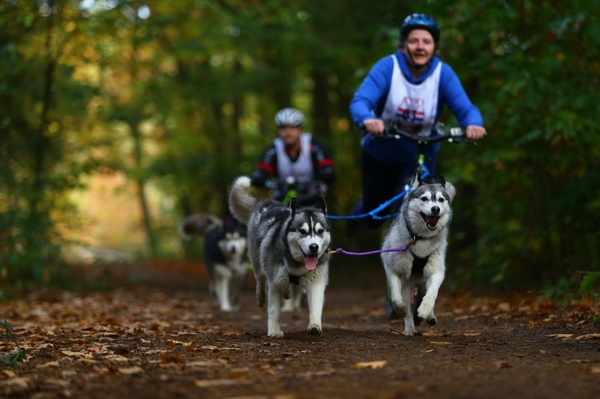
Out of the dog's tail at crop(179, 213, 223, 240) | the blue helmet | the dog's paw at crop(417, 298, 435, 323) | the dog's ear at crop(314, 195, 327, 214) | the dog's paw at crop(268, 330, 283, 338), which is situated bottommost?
the dog's paw at crop(268, 330, 283, 338)

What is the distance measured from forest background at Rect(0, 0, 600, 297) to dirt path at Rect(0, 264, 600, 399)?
1338mm

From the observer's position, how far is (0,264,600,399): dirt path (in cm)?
389

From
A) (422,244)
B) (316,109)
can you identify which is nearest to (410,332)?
(422,244)

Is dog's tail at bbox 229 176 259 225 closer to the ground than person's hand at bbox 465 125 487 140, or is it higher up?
closer to the ground

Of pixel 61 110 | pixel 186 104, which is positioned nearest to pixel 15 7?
pixel 61 110

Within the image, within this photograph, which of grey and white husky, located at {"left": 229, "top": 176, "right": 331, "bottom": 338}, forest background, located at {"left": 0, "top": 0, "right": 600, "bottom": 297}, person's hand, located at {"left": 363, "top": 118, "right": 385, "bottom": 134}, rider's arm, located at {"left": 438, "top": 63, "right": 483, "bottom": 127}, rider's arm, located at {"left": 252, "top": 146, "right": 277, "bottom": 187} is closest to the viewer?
grey and white husky, located at {"left": 229, "top": 176, "right": 331, "bottom": 338}

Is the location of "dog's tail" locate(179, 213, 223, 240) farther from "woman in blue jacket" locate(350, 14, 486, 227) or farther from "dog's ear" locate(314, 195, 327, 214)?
"dog's ear" locate(314, 195, 327, 214)

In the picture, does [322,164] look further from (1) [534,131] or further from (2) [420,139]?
(2) [420,139]

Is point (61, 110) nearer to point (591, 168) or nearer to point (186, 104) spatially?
point (186, 104)

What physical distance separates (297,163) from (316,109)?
880 cm

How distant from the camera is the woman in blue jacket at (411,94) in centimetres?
687

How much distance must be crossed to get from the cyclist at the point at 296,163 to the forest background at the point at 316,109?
114 centimetres

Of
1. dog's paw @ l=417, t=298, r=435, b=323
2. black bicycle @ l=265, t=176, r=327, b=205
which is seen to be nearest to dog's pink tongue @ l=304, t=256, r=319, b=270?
dog's paw @ l=417, t=298, r=435, b=323

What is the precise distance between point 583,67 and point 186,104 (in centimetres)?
1375
